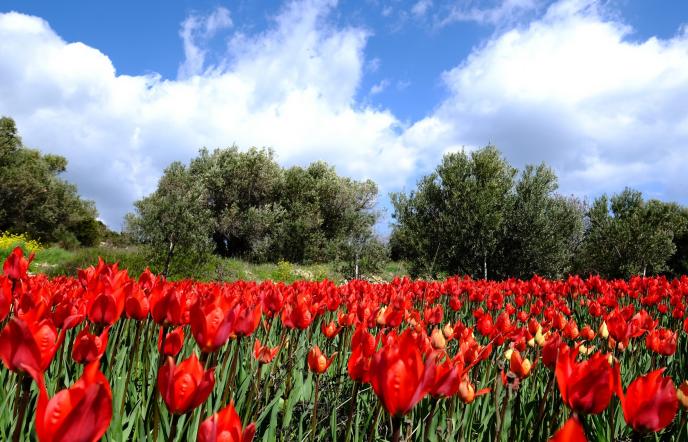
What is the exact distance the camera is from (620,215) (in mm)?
33000

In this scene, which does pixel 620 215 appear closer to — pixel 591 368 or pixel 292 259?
pixel 292 259

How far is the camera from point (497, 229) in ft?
80.8

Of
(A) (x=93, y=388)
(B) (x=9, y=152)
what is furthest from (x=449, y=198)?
(B) (x=9, y=152)

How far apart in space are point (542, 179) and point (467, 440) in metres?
25.7

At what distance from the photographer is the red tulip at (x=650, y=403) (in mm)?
1459

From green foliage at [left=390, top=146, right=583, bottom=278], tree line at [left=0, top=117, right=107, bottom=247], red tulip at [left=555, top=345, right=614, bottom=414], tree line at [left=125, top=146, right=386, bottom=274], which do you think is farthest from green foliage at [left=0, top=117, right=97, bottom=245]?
red tulip at [left=555, top=345, right=614, bottom=414]

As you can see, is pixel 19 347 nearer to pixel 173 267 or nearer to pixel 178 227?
pixel 178 227

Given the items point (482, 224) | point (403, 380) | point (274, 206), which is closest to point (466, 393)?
point (403, 380)

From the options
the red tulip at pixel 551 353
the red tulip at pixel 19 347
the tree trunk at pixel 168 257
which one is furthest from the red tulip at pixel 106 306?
the tree trunk at pixel 168 257

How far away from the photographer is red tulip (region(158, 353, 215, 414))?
49.8 inches

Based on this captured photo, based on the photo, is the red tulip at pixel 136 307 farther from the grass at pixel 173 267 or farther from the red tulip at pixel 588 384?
the grass at pixel 173 267

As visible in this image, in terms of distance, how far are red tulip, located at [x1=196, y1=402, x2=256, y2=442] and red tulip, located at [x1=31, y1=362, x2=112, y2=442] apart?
0.69 feet

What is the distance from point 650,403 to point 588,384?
7.6 inches

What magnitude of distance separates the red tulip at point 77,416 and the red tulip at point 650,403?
145 cm
